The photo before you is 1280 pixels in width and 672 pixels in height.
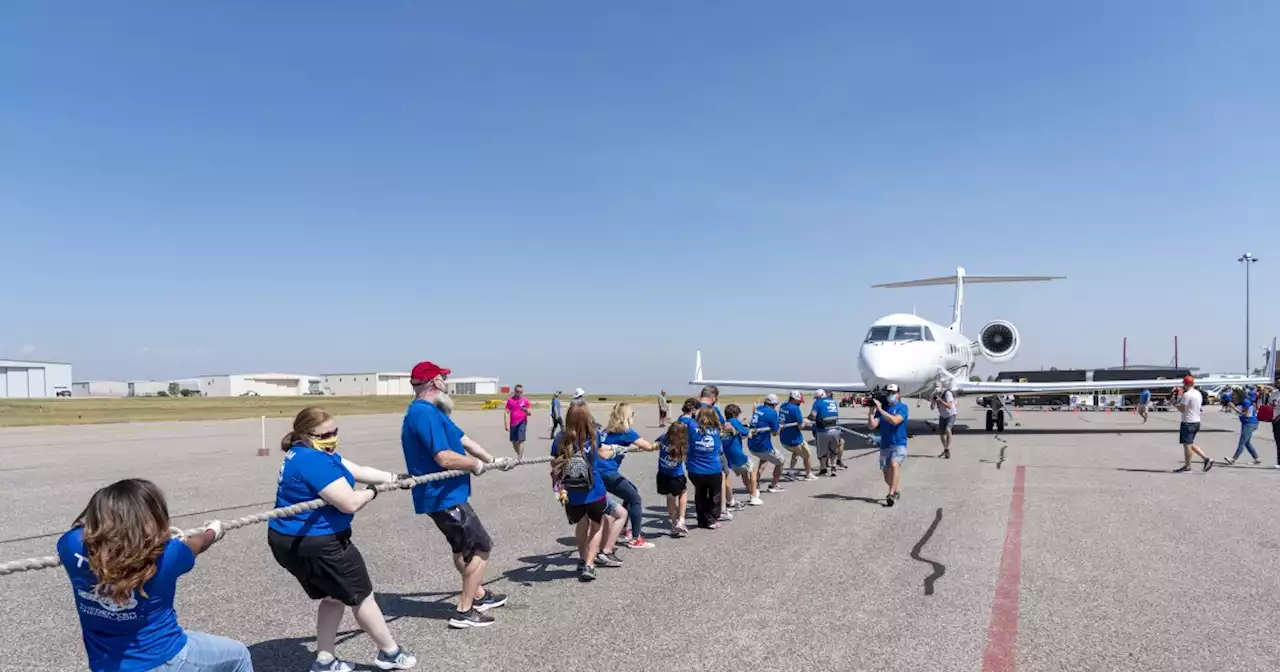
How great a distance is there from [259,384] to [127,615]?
150 metres

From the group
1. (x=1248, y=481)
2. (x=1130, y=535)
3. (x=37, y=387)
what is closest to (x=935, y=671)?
(x=1130, y=535)

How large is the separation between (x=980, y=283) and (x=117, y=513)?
139ft

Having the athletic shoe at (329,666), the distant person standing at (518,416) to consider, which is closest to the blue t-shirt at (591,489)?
the athletic shoe at (329,666)

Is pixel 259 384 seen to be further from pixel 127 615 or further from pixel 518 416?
pixel 127 615

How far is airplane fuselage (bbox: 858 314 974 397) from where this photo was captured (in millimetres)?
21594

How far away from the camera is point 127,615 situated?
3.06m

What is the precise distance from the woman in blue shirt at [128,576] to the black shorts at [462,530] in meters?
2.28

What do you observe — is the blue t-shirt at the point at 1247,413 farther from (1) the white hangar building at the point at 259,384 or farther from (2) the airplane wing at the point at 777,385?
(1) the white hangar building at the point at 259,384

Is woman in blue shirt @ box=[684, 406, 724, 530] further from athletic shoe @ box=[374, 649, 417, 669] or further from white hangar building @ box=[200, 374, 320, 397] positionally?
white hangar building @ box=[200, 374, 320, 397]

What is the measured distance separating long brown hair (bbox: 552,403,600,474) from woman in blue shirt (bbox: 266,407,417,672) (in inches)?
92.9

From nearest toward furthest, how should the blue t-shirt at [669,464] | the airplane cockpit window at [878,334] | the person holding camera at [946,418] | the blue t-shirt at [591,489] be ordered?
1. the blue t-shirt at [591,489]
2. the blue t-shirt at [669,464]
3. the person holding camera at [946,418]
4. the airplane cockpit window at [878,334]

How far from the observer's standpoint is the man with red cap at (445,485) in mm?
5395

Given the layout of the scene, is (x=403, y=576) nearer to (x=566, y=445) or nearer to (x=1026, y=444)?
(x=566, y=445)

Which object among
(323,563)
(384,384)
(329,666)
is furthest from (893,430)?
(384,384)
